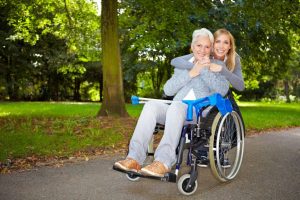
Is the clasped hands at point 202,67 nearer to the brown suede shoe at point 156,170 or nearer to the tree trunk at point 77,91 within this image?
the brown suede shoe at point 156,170

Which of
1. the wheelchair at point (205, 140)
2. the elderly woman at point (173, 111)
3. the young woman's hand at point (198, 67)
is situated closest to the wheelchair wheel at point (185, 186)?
the wheelchair at point (205, 140)

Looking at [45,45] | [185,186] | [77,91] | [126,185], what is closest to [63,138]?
[126,185]

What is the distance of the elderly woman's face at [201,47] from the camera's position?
14.7 ft

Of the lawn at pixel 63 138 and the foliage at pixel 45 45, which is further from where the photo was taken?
the foliage at pixel 45 45

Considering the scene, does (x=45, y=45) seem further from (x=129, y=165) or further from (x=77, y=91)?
(x=129, y=165)

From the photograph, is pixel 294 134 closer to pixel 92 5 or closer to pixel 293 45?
pixel 92 5

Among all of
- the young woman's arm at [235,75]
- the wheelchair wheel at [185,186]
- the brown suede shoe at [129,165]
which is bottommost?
the wheelchair wheel at [185,186]

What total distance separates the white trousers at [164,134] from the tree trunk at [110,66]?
21.5ft

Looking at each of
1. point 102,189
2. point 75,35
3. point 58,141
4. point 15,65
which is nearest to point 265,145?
point 58,141

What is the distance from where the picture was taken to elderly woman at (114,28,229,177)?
Result: 3953mm

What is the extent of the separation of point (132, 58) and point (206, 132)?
657 inches

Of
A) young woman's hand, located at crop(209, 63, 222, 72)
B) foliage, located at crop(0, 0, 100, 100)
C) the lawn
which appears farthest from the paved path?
foliage, located at crop(0, 0, 100, 100)

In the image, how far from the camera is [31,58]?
2694cm

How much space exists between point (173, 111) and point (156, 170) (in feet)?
1.93
